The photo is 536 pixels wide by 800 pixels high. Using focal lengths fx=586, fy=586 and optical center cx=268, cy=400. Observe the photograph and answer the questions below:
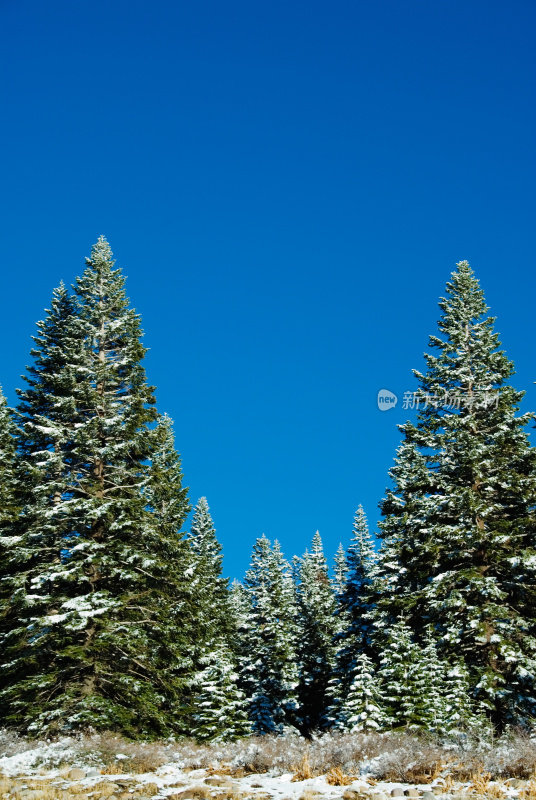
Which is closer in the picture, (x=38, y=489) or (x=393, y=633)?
(x=38, y=489)

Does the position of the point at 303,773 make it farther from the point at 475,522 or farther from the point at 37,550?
the point at 475,522

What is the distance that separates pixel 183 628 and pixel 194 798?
1082 centimetres

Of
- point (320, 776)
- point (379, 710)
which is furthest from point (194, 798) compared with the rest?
point (379, 710)

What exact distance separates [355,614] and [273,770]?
19.6m

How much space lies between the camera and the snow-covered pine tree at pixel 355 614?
29081mm

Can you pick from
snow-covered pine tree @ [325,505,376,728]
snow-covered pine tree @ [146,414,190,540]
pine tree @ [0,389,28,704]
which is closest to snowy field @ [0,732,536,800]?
pine tree @ [0,389,28,704]

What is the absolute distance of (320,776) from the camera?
10.1 metres

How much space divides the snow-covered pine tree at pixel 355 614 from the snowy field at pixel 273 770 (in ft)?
54.0

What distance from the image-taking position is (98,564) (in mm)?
17281

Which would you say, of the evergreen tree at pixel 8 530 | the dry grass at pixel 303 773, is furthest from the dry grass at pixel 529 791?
the evergreen tree at pixel 8 530

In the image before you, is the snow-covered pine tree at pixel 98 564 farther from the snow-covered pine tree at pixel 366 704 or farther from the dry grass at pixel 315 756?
the snow-covered pine tree at pixel 366 704

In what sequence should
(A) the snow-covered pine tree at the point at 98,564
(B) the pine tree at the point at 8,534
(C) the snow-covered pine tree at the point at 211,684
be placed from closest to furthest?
(A) the snow-covered pine tree at the point at 98,564 → (B) the pine tree at the point at 8,534 → (C) the snow-covered pine tree at the point at 211,684

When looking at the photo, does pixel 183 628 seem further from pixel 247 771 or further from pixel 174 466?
pixel 174 466

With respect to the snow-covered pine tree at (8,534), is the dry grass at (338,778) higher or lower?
lower
